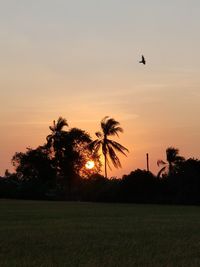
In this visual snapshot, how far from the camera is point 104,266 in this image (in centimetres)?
1365

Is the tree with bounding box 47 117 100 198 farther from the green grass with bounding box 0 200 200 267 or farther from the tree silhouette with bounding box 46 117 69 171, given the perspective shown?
the green grass with bounding box 0 200 200 267

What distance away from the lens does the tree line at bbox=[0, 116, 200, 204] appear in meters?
72.0

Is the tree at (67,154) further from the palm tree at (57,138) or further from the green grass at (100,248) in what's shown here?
the green grass at (100,248)

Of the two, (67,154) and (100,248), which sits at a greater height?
(67,154)

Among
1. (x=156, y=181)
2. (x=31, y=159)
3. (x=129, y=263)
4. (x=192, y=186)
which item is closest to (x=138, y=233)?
(x=129, y=263)

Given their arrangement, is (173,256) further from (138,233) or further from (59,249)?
(138,233)

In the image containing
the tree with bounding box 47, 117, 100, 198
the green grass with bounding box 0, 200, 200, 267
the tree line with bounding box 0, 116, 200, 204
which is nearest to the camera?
the green grass with bounding box 0, 200, 200, 267

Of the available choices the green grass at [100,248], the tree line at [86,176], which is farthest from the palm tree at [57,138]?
the green grass at [100,248]

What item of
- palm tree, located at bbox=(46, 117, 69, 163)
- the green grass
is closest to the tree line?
palm tree, located at bbox=(46, 117, 69, 163)

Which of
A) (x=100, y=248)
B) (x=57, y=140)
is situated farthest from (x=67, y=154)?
(x=100, y=248)

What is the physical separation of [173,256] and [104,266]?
2.64 meters

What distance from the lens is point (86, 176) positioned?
9806cm

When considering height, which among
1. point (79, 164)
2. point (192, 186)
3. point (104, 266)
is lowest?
point (104, 266)

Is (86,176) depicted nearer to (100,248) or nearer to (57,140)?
(57,140)
